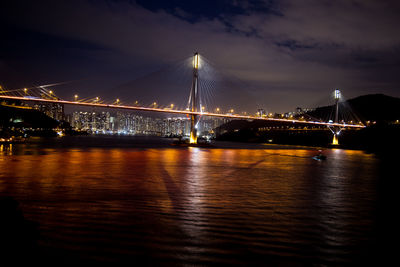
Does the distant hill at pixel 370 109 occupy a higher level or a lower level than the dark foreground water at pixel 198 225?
higher

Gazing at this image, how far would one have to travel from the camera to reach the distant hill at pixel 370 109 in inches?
3848

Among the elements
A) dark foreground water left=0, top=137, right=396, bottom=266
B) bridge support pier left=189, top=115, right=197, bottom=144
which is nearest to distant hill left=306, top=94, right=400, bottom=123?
bridge support pier left=189, top=115, right=197, bottom=144

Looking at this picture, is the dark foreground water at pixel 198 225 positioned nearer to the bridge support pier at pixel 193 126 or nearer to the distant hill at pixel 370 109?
the bridge support pier at pixel 193 126

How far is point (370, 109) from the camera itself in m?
107

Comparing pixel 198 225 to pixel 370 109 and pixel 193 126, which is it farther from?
pixel 370 109

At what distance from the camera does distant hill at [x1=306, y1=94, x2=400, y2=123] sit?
321 ft

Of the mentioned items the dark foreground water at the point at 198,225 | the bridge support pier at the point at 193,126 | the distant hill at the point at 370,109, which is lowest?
the dark foreground water at the point at 198,225

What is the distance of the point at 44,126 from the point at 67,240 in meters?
112

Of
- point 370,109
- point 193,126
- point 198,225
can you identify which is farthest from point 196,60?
point 370,109

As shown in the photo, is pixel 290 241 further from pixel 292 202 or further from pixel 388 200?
pixel 388 200

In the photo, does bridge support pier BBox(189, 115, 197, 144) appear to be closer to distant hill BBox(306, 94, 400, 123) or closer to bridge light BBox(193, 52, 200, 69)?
bridge light BBox(193, 52, 200, 69)

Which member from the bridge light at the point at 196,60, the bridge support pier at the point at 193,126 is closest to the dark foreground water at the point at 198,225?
the bridge support pier at the point at 193,126

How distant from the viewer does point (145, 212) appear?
5906mm

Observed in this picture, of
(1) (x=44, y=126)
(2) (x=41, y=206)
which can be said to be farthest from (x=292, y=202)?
(1) (x=44, y=126)
